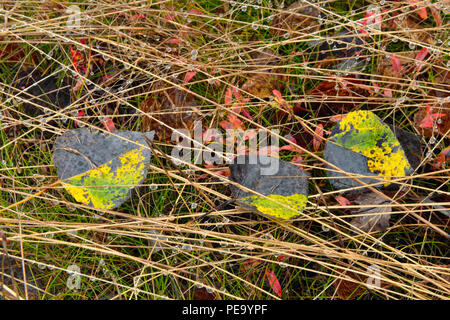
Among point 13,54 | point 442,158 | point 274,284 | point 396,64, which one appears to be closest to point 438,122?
Answer: point 442,158

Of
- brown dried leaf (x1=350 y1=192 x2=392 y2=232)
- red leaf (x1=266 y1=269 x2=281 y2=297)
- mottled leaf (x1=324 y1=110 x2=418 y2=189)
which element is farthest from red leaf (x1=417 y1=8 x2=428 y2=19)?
red leaf (x1=266 y1=269 x2=281 y2=297)

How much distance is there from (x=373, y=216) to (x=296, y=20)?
90 cm

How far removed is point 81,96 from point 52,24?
1.07 ft

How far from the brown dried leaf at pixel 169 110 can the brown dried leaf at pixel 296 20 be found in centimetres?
50

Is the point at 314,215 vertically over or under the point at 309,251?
over

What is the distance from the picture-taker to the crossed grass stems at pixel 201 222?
4.30ft

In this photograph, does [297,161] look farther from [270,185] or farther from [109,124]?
[109,124]

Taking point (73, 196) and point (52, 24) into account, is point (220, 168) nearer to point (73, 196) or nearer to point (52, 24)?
point (73, 196)

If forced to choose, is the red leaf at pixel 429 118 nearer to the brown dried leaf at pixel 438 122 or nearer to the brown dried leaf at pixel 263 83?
the brown dried leaf at pixel 438 122

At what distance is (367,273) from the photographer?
4.15 ft

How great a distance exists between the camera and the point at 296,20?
1.63 meters
